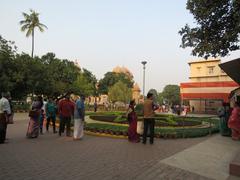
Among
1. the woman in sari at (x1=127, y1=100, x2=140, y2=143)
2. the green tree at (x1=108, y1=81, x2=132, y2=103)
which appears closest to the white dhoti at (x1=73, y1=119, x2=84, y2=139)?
the woman in sari at (x1=127, y1=100, x2=140, y2=143)

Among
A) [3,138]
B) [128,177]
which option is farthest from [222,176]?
[3,138]

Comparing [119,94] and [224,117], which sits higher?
[119,94]

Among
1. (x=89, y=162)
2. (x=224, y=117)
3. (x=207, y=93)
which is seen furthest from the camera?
(x=207, y=93)

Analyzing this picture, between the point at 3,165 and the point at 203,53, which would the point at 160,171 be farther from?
the point at 203,53

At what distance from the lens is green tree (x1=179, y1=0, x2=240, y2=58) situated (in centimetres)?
1223

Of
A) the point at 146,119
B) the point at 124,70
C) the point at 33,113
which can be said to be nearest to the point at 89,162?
the point at 146,119

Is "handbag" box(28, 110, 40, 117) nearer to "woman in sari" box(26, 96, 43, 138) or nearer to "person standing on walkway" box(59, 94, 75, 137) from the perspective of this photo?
"woman in sari" box(26, 96, 43, 138)

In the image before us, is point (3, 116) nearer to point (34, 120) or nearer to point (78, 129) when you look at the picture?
point (34, 120)

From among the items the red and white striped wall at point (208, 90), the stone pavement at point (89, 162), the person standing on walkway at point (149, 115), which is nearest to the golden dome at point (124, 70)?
the red and white striped wall at point (208, 90)

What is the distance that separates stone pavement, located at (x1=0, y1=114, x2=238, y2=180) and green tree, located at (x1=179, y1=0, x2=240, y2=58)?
6.34m

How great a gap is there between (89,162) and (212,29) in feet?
33.8

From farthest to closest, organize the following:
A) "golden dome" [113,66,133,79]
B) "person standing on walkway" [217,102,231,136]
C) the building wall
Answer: "golden dome" [113,66,133,79] → the building wall → "person standing on walkway" [217,102,231,136]

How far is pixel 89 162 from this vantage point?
6.52 m

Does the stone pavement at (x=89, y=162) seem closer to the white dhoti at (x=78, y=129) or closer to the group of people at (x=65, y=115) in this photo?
the white dhoti at (x=78, y=129)
